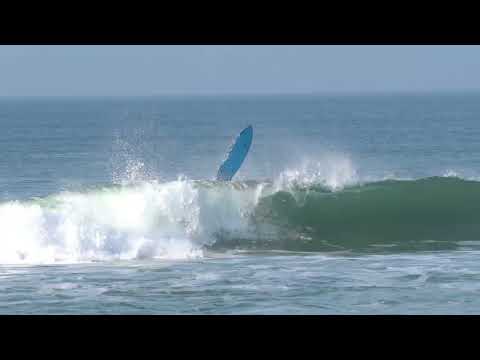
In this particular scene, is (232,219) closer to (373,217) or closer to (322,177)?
(373,217)

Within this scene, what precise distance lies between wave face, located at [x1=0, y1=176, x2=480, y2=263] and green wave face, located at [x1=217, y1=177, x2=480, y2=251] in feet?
0.06

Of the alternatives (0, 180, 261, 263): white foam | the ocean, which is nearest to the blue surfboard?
the ocean

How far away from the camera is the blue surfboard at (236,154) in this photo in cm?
1933

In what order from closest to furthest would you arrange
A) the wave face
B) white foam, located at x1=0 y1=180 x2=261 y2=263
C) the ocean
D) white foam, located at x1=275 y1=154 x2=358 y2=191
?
the ocean → white foam, located at x1=0 y1=180 x2=261 y2=263 → the wave face → white foam, located at x1=275 y1=154 x2=358 y2=191

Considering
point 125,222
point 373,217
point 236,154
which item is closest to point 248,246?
point 125,222

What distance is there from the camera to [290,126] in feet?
244

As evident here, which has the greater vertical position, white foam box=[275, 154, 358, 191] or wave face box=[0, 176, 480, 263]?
white foam box=[275, 154, 358, 191]

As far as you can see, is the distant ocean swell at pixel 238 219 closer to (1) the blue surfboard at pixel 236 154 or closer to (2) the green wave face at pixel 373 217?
(2) the green wave face at pixel 373 217

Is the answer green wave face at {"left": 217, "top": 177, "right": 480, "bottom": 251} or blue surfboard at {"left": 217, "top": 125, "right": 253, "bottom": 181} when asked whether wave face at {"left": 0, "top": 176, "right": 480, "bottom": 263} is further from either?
blue surfboard at {"left": 217, "top": 125, "right": 253, "bottom": 181}

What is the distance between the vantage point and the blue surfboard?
19.3 metres

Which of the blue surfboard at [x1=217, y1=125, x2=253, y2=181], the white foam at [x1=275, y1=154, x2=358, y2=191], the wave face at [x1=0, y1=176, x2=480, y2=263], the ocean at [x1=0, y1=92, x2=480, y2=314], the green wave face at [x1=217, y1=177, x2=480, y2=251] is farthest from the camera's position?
the blue surfboard at [x1=217, y1=125, x2=253, y2=181]

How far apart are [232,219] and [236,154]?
3018 mm
